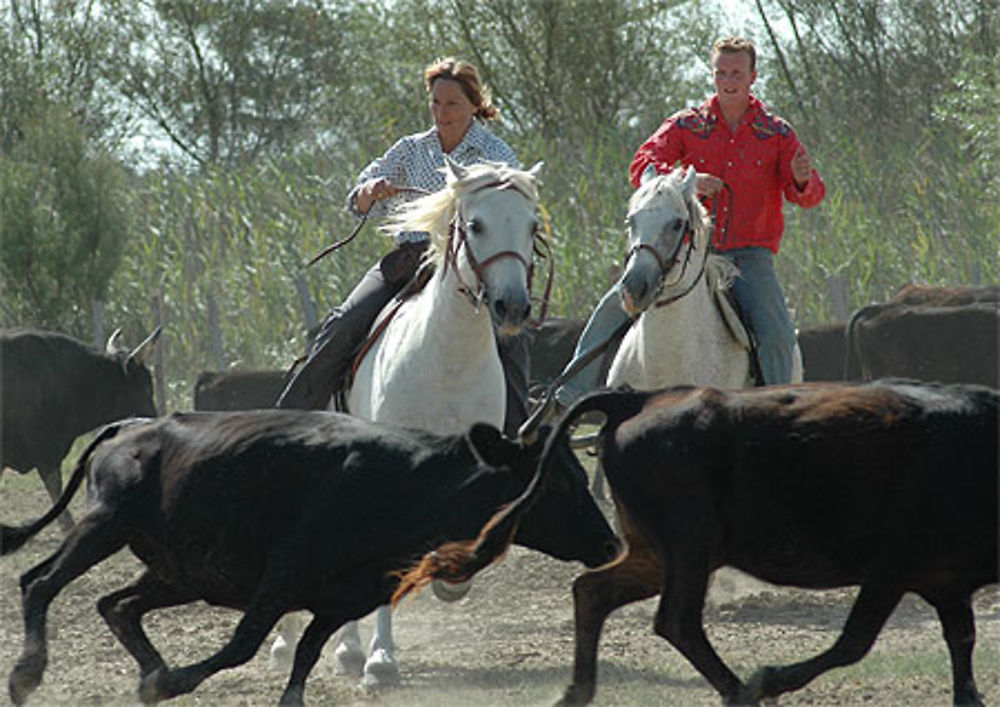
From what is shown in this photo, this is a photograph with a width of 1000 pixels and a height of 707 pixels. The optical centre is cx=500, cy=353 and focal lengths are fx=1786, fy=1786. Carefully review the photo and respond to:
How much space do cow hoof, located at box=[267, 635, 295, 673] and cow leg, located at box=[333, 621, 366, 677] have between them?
12.2 inches

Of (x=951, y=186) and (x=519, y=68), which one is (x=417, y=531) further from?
(x=519, y=68)

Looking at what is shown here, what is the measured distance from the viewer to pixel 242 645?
5895 mm

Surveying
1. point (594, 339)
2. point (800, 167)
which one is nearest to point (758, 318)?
point (800, 167)

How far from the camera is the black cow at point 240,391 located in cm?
1778

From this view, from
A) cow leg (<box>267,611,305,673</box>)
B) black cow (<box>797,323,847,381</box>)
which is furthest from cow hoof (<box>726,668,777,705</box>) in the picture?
black cow (<box>797,323,847,381</box>)

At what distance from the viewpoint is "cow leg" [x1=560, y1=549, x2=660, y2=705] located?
587cm

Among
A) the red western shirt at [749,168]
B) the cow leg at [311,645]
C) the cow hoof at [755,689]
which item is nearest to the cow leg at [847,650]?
the cow hoof at [755,689]

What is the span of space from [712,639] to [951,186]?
16.5 meters

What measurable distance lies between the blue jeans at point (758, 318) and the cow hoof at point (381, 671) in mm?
2043

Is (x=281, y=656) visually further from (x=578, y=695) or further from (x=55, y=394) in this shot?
(x=55, y=394)

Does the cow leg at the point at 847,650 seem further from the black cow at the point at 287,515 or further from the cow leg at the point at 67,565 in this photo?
the cow leg at the point at 67,565

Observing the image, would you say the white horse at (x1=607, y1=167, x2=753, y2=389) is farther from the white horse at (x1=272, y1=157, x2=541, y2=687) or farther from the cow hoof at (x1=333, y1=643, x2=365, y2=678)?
the cow hoof at (x1=333, y1=643, x2=365, y2=678)

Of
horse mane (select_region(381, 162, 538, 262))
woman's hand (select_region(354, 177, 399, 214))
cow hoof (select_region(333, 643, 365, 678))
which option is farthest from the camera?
woman's hand (select_region(354, 177, 399, 214))

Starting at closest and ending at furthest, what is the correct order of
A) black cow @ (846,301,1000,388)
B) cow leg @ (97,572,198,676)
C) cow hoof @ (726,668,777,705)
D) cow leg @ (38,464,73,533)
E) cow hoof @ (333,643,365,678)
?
cow hoof @ (726,668,777,705), cow leg @ (97,572,198,676), cow hoof @ (333,643,365,678), cow leg @ (38,464,73,533), black cow @ (846,301,1000,388)
